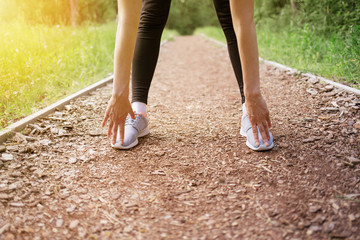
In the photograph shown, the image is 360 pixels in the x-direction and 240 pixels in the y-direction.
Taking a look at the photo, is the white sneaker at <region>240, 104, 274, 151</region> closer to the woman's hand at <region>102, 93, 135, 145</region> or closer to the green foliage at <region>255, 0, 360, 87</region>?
the woman's hand at <region>102, 93, 135, 145</region>

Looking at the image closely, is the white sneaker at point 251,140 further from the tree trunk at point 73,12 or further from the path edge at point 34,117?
the tree trunk at point 73,12

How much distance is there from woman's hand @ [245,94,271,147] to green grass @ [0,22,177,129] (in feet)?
5.38

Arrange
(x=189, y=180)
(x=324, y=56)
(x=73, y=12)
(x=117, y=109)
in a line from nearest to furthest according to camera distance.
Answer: (x=189, y=180) → (x=117, y=109) → (x=324, y=56) → (x=73, y=12)

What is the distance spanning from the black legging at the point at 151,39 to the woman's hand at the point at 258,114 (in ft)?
1.22

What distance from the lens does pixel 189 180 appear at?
1.45 meters

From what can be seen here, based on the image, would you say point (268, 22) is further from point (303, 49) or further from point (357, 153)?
point (357, 153)

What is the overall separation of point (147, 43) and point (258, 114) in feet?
2.90

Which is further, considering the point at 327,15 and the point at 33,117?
the point at 327,15

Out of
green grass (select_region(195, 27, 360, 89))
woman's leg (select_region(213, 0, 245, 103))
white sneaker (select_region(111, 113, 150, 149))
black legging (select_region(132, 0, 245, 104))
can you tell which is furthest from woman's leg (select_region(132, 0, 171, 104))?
A: green grass (select_region(195, 27, 360, 89))

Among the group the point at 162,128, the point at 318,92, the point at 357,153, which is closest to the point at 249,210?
the point at 357,153

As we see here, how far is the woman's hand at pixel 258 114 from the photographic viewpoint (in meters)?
1.54

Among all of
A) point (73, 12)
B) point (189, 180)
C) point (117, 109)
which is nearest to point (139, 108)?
point (117, 109)

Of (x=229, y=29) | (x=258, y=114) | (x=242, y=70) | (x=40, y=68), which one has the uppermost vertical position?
(x=229, y=29)

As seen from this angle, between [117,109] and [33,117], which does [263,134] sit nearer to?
[117,109]
